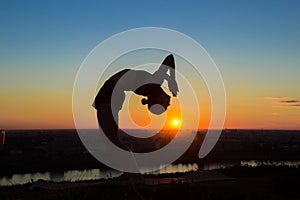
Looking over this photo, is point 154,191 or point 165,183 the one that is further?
point 165,183

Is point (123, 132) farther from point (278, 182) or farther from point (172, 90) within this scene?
point (278, 182)

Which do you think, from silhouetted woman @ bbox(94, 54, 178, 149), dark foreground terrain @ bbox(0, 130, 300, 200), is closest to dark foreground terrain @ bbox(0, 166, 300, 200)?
dark foreground terrain @ bbox(0, 130, 300, 200)

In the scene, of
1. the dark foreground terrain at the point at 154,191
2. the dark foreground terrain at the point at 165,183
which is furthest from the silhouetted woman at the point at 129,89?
the dark foreground terrain at the point at 154,191

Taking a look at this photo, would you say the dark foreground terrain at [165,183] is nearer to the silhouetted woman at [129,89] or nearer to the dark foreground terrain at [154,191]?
the dark foreground terrain at [154,191]

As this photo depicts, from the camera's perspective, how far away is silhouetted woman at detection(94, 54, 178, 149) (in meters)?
3.81

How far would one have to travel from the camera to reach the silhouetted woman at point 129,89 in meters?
3.81

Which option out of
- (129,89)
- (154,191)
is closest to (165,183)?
(154,191)

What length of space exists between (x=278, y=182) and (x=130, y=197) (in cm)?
1358

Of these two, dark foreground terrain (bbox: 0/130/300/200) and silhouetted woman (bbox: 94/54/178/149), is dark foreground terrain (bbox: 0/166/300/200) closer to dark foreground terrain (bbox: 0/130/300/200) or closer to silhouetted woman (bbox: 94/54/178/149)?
dark foreground terrain (bbox: 0/130/300/200)

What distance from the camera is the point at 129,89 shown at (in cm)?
385

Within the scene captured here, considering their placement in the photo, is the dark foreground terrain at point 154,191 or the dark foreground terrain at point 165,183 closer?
the dark foreground terrain at point 154,191

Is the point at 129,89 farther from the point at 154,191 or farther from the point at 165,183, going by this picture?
the point at 165,183

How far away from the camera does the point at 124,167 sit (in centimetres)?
418

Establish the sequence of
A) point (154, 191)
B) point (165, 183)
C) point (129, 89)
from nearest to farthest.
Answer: point (129, 89)
point (154, 191)
point (165, 183)
